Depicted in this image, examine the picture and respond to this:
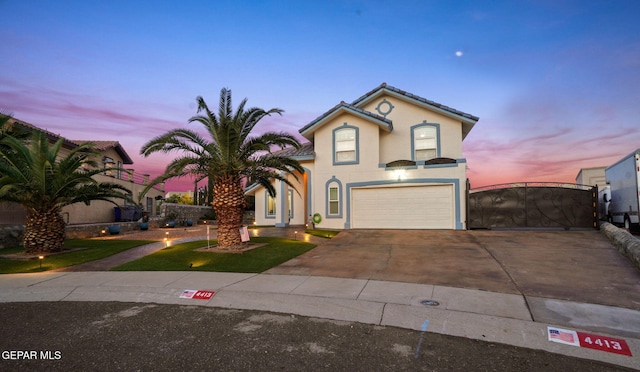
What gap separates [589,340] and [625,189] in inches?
569

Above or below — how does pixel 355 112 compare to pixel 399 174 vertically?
above

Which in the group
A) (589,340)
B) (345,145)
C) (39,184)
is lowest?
(589,340)

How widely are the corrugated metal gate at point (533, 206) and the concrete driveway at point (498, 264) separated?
7.38 ft

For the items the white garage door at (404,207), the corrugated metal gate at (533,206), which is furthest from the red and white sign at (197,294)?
the corrugated metal gate at (533,206)

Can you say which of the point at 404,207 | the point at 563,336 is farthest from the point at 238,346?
the point at 404,207

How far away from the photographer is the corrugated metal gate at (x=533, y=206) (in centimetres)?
1641

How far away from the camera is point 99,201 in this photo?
78.3ft

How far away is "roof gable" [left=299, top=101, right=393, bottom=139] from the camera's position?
61.9 feet

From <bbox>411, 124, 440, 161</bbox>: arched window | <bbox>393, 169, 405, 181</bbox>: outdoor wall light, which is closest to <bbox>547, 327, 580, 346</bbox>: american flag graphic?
<bbox>393, 169, 405, 181</bbox>: outdoor wall light

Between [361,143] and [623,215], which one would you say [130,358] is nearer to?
[361,143]

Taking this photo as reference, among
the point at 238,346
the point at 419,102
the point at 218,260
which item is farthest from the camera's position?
the point at 419,102

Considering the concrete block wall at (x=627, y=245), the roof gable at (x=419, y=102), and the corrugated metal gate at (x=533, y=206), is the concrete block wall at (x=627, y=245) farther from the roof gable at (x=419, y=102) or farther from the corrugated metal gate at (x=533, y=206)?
the roof gable at (x=419, y=102)

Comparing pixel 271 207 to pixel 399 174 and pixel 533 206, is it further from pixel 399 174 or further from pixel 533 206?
pixel 533 206

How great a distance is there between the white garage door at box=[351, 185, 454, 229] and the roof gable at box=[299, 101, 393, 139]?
3807 mm
